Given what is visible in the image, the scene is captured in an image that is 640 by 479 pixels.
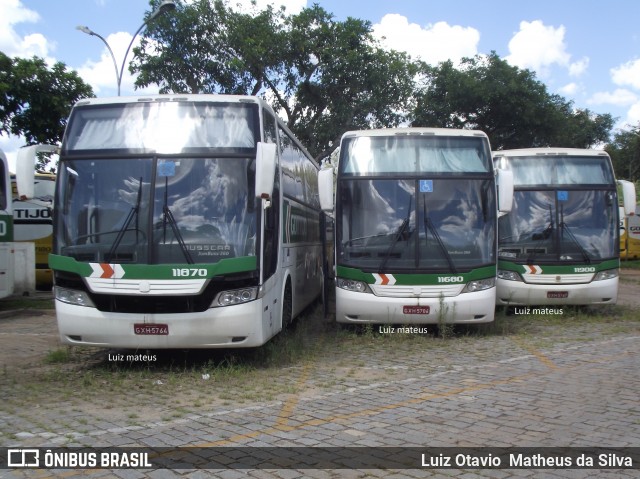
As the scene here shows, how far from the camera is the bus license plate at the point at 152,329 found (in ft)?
25.1

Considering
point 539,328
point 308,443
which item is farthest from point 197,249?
point 539,328

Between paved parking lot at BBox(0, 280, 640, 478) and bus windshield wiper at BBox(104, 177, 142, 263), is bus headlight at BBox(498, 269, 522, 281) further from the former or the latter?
bus windshield wiper at BBox(104, 177, 142, 263)

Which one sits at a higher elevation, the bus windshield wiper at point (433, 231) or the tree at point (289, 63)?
the tree at point (289, 63)

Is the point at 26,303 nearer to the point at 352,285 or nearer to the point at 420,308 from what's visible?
the point at 352,285

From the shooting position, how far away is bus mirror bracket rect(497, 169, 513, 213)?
404 inches

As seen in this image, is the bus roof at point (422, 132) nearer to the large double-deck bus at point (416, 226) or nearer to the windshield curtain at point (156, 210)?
the large double-deck bus at point (416, 226)

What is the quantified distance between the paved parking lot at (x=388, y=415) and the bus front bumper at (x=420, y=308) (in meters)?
1.08

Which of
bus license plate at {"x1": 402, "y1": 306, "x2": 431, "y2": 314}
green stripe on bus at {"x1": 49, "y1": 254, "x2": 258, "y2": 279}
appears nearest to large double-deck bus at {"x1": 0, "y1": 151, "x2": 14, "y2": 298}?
green stripe on bus at {"x1": 49, "y1": 254, "x2": 258, "y2": 279}

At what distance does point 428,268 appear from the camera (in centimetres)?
1009

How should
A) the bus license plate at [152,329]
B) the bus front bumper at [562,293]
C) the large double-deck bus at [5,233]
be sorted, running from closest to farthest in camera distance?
the bus license plate at [152,329] < the bus front bumper at [562,293] < the large double-deck bus at [5,233]

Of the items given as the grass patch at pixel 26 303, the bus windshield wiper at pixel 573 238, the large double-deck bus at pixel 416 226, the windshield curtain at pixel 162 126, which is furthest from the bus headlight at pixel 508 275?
the grass patch at pixel 26 303

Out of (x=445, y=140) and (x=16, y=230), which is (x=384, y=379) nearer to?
(x=445, y=140)

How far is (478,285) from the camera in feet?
33.5

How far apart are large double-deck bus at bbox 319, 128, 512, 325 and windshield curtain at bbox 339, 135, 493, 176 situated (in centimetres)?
2
